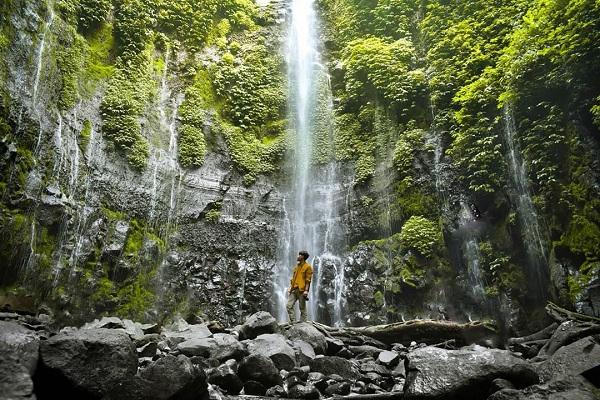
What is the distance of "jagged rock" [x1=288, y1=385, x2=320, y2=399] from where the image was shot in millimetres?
4965

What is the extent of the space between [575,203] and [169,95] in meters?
11.6

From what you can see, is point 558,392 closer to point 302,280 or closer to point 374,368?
point 374,368

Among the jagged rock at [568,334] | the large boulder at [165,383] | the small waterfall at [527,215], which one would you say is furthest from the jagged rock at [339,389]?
the small waterfall at [527,215]

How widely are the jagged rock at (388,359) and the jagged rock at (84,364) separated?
3815mm

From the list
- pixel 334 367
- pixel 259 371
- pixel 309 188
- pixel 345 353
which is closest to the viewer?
pixel 259 371

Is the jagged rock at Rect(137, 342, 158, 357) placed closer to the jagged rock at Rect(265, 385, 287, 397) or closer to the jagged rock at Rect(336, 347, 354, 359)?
the jagged rock at Rect(265, 385, 287, 397)

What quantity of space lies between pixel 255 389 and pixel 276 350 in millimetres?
1000

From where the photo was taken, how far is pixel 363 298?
1125 centimetres

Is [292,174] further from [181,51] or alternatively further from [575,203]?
[575,203]

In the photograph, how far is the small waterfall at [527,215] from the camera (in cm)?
917

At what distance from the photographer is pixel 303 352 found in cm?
657

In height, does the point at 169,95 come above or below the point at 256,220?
above

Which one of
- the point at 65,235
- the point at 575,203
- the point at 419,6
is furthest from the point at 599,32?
the point at 65,235

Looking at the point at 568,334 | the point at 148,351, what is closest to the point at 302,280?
the point at 148,351
